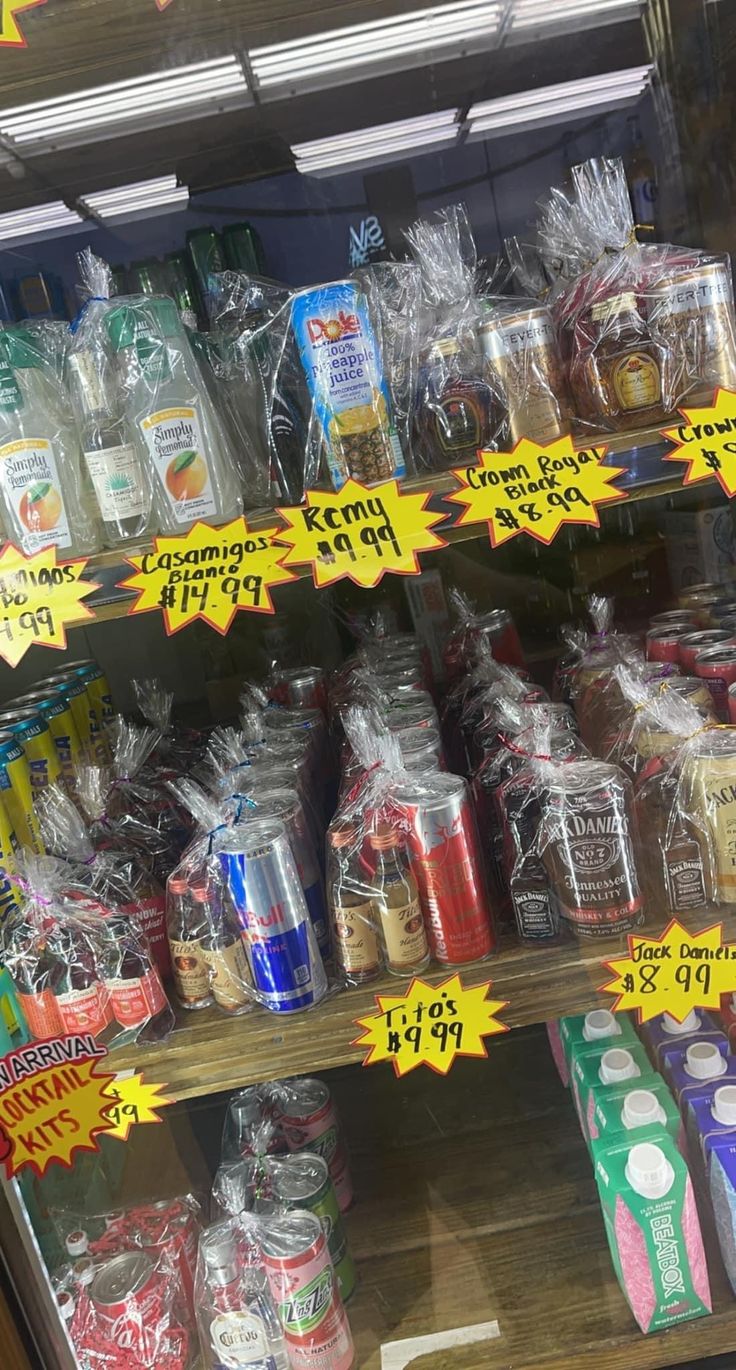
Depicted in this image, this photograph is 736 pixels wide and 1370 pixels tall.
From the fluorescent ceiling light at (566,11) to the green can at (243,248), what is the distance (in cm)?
46

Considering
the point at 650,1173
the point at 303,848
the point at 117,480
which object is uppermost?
the point at 117,480

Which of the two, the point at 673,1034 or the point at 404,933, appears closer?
the point at 404,933

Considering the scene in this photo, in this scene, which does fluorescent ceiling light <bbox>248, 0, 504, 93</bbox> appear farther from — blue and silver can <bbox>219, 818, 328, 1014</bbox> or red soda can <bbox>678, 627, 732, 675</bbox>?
blue and silver can <bbox>219, 818, 328, 1014</bbox>

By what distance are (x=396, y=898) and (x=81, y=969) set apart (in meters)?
0.40

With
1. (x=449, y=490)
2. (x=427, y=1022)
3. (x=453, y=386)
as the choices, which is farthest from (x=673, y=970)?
(x=453, y=386)

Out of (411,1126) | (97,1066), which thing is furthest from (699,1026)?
(97,1066)

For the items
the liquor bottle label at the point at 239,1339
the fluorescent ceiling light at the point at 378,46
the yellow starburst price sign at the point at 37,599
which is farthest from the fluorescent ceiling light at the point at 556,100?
the liquor bottle label at the point at 239,1339

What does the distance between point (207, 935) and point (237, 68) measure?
1.10 meters

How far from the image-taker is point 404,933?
3.63 feet

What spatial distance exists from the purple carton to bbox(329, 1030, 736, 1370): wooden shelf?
0.23 metres

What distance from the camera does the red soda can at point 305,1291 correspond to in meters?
1.11

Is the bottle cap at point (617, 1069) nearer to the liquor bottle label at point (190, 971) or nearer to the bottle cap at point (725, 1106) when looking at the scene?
the bottle cap at point (725, 1106)

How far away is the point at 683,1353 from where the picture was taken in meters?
1.17

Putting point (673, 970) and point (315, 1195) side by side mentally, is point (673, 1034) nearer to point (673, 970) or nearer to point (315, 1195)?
point (673, 970)
